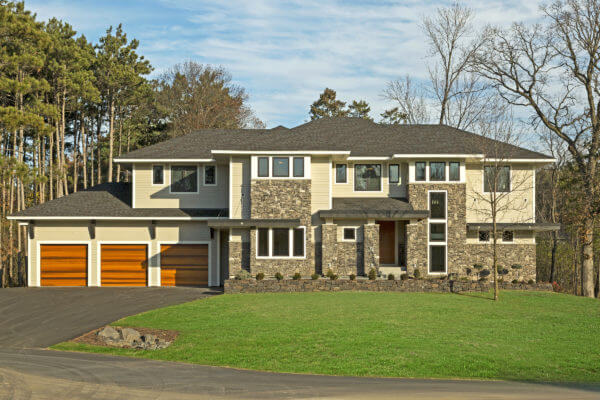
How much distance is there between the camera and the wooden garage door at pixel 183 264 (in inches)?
980

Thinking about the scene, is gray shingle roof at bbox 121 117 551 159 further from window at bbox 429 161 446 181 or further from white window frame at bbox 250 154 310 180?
window at bbox 429 161 446 181

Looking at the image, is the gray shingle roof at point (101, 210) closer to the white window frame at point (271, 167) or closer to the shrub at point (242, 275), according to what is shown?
the white window frame at point (271, 167)

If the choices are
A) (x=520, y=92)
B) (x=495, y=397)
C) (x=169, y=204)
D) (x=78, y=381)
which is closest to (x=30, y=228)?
(x=169, y=204)

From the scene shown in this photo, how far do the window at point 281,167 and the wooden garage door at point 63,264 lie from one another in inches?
355

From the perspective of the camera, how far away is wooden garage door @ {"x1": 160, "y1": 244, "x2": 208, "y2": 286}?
81.7 ft

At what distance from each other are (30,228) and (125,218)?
4.20 m

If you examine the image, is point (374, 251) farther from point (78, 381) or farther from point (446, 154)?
point (78, 381)

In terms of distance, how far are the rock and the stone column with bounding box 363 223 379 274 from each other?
37.7 feet

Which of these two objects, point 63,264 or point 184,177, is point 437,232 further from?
point 63,264

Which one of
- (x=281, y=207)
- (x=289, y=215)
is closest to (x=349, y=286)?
(x=289, y=215)

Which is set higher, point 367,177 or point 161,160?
point 161,160

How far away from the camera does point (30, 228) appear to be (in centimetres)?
2452

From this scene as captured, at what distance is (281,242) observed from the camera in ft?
77.4

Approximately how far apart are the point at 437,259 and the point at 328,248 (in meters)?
4.77
